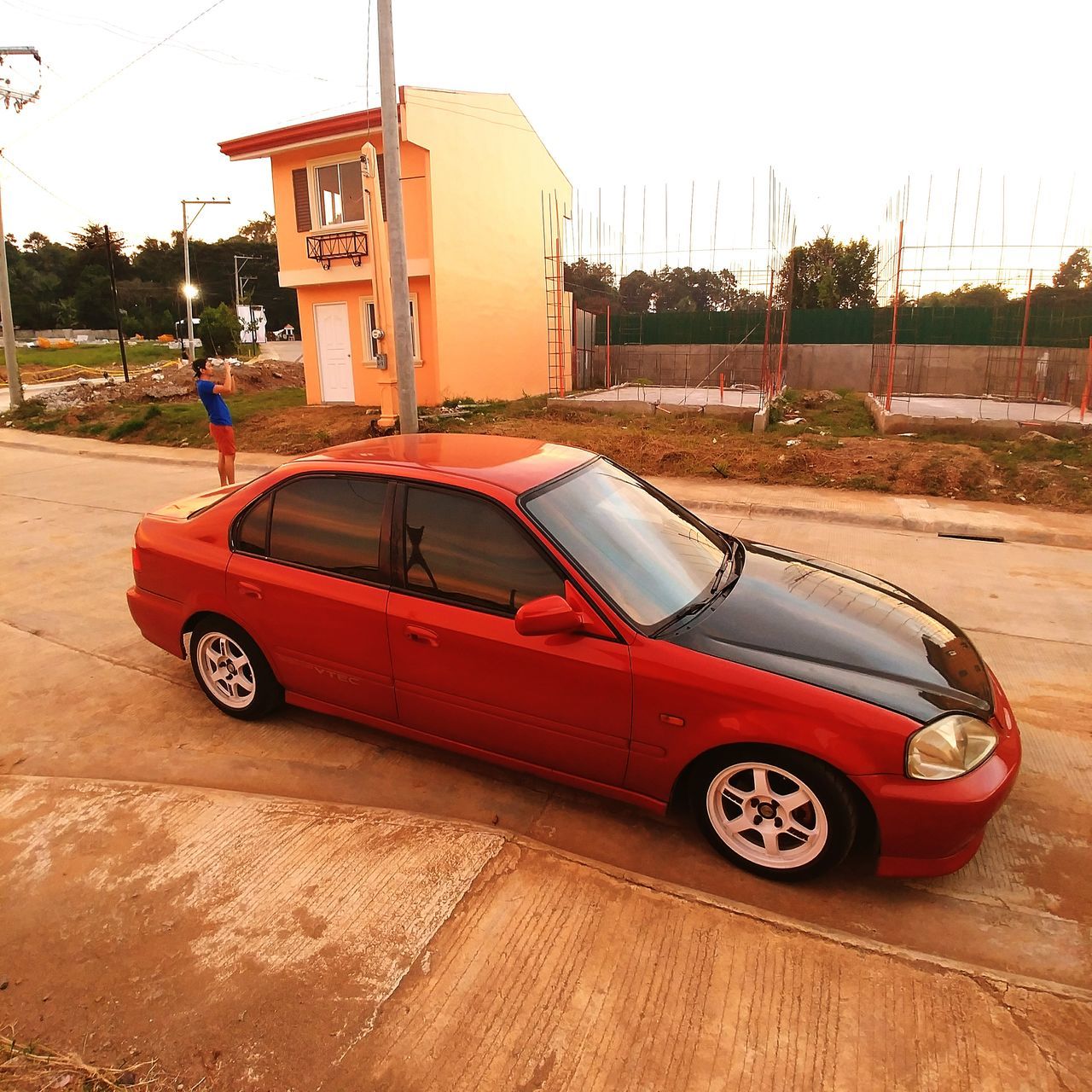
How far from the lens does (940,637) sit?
3.19 meters

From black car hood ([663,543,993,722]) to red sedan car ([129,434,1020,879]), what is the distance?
0.04ft

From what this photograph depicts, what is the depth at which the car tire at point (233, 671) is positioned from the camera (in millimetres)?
3754

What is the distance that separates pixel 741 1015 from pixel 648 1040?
0.29 metres

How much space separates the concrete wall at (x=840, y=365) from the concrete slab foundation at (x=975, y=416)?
2874mm

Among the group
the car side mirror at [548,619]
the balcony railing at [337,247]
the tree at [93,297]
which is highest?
the tree at [93,297]

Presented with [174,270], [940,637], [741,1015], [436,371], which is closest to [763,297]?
[436,371]

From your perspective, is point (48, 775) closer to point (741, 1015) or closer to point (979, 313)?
point (741, 1015)

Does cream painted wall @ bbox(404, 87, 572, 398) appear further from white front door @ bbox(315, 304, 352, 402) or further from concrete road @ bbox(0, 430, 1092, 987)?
concrete road @ bbox(0, 430, 1092, 987)

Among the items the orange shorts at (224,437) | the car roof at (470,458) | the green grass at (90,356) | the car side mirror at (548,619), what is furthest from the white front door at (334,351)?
the green grass at (90,356)

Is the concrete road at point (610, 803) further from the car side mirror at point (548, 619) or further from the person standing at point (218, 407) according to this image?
the person standing at point (218, 407)

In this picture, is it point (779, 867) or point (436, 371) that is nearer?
point (779, 867)

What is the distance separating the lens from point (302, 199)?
17.6 metres

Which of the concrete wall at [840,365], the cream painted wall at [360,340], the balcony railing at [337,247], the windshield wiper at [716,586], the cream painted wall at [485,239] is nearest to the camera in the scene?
the windshield wiper at [716,586]

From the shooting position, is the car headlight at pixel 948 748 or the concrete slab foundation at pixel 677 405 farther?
the concrete slab foundation at pixel 677 405
